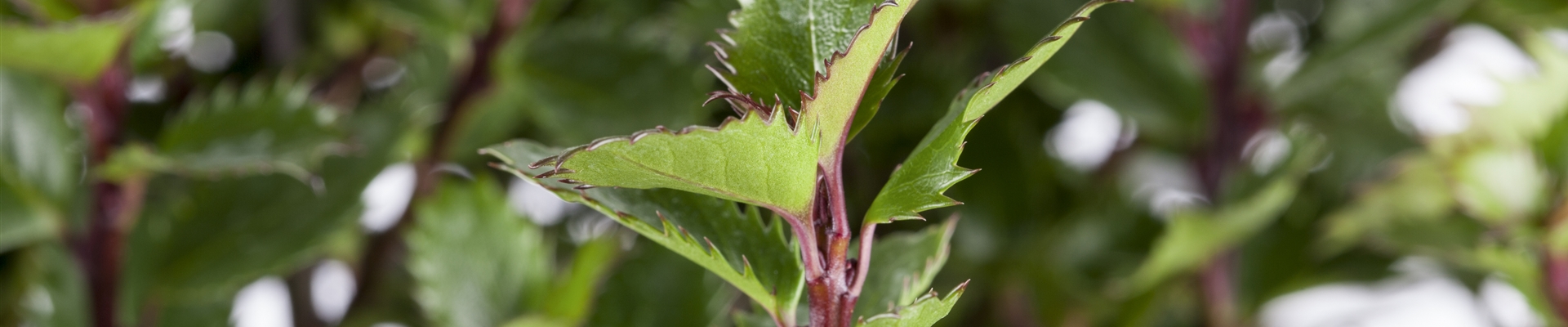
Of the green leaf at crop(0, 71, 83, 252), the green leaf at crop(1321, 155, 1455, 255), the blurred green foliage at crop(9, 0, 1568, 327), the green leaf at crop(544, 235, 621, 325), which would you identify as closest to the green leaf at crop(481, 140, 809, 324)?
the blurred green foliage at crop(9, 0, 1568, 327)

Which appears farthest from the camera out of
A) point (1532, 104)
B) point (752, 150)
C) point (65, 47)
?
point (1532, 104)

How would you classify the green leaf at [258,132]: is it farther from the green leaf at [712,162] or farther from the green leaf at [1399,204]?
the green leaf at [1399,204]

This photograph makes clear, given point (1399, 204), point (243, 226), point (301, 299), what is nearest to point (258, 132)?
point (243, 226)

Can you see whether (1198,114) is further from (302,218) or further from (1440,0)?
(302,218)

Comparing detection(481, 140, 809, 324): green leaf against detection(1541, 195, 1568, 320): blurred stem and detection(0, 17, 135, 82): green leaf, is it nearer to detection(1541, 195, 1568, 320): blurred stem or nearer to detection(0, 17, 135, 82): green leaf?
detection(0, 17, 135, 82): green leaf

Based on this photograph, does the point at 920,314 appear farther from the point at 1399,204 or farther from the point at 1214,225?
the point at 1399,204

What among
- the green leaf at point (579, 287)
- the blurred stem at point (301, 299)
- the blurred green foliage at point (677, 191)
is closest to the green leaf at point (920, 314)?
the blurred green foliage at point (677, 191)

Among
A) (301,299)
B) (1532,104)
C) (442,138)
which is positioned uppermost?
(1532,104)

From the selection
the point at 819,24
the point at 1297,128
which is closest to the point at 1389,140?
the point at 1297,128
